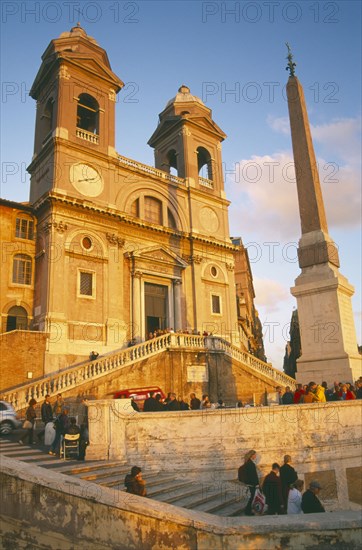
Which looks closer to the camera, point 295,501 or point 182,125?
point 295,501

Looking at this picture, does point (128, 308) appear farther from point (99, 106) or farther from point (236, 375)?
point (99, 106)

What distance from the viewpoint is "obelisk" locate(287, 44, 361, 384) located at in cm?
1369

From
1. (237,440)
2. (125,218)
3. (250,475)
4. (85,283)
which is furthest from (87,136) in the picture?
(250,475)

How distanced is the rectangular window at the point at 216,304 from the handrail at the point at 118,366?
6.22 meters

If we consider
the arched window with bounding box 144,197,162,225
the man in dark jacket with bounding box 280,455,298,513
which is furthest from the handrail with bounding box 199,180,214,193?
the man in dark jacket with bounding box 280,455,298,513

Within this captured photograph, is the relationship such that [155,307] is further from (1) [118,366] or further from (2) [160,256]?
(1) [118,366]

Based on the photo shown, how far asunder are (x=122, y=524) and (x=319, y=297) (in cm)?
1054

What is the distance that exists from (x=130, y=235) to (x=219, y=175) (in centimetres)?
1144

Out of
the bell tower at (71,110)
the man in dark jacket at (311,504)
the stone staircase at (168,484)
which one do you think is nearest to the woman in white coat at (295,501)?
the man in dark jacket at (311,504)

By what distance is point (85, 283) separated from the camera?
2414 cm

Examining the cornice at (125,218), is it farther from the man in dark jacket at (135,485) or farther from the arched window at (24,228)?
the man in dark jacket at (135,485)

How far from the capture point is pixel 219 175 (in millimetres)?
34688

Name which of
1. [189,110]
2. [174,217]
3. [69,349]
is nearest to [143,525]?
[69,349]

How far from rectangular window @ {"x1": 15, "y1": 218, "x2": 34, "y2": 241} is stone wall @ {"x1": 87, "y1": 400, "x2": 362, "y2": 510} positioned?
16.9 m
